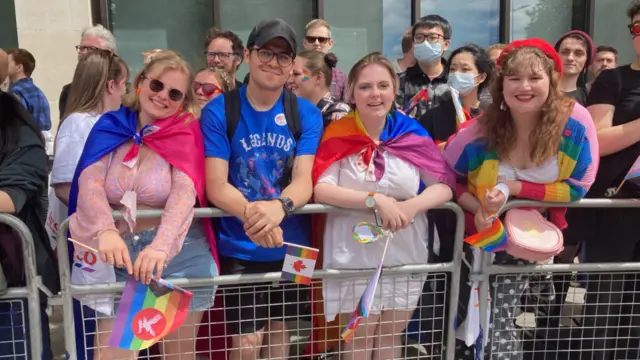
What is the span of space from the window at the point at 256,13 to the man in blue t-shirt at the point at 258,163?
219 inches

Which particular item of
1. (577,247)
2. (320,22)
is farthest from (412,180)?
(320,22)

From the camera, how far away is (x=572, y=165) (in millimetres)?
2707

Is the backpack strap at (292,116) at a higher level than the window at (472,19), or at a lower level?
lower

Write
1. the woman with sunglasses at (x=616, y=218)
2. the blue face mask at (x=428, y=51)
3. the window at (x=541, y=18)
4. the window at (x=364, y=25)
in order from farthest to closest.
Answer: the window at (x=541, y=18) → the window at (x=364, y=25) → the blue face mask at (x=428, y=51) → the woman with sunglasses at (x=616, y=218)

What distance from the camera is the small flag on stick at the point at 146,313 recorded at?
92.5 inches

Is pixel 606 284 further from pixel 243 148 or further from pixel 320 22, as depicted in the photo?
pixel 320 22

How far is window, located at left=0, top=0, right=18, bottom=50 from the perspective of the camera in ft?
25.6

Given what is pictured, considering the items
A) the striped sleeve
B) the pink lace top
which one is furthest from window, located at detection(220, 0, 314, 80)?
the striped sleeve

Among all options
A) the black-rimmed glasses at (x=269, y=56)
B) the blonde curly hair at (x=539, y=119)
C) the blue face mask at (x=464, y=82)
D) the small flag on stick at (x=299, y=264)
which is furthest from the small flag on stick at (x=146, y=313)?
the blue face mask at (x=464, y=82)

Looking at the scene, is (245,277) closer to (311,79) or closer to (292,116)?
(292,116)

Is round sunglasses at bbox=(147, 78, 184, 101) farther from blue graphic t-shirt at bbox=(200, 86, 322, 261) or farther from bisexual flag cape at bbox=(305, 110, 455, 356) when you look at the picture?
bisexual flag cape at bbox=(305, 110, 455, 356)

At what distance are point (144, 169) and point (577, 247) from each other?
2.78 metres

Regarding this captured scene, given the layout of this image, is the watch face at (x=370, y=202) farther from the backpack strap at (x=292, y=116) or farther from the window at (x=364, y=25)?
the window at (x=364, y=25)

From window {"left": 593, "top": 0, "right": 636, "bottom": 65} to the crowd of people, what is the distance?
6.78 meters
